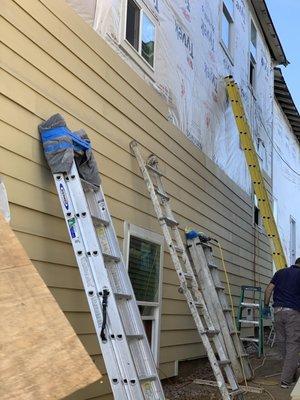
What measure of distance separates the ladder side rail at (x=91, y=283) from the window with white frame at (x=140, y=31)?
2.77 metres

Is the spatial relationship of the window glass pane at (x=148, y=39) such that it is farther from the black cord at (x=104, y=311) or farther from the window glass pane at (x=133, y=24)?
the black cord at (x=104, y=311)

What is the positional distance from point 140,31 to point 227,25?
5093 mm

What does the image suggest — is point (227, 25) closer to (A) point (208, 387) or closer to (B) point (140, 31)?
(B) point (140, 31)

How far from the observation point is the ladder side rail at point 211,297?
7031 mm

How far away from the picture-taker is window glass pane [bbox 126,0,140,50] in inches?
253

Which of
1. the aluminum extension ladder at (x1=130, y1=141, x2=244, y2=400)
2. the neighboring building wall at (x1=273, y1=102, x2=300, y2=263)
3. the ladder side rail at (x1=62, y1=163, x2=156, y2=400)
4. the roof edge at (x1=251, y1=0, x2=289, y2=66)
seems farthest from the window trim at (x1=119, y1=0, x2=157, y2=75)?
the neighboring building wall at (x1=273, y1=102, x2=300, y2=263)

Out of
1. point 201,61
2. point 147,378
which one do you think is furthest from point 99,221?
point 201,61

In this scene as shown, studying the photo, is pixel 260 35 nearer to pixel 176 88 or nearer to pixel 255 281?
pixel 255 281

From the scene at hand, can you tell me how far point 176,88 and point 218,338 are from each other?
362cm

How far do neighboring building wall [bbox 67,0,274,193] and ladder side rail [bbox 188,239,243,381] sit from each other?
193cm

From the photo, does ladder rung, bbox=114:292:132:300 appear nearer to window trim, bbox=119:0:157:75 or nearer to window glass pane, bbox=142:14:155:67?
window trim, bbox=119:0:157:75

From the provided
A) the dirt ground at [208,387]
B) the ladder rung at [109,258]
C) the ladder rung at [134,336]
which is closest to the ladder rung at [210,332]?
A: the dirt ground at [208,387]

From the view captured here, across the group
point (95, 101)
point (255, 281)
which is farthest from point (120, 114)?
point (255, 281)

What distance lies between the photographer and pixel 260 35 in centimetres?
1427
